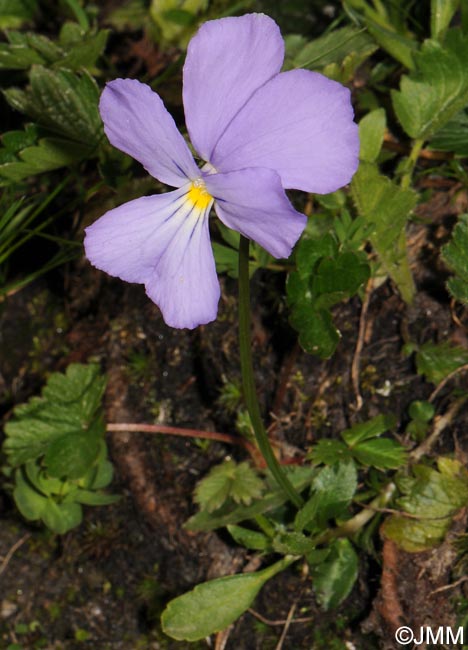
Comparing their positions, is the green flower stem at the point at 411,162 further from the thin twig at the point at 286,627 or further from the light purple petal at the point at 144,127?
the thin twig at the point at 286,627

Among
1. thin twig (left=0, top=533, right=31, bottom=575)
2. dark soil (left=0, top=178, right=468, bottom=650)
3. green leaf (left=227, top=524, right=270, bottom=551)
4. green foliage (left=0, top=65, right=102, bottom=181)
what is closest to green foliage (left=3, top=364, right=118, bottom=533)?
dark soil (left=0, top=178, right=468, bottom=650)

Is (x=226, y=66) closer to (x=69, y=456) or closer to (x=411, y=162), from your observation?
(x=411, y=162)

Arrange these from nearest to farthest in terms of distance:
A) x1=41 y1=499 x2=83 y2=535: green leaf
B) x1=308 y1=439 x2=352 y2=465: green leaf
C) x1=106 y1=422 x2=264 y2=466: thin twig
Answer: x1=308 y1=439 x2=352 y2=465: green leaf, x1=106 y1=422 x2=264 y2=466: thin twig, x1=41 y1=499 x2=83 y2=535: green leaf

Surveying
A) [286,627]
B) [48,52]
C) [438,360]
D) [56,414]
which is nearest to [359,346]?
[438,360]

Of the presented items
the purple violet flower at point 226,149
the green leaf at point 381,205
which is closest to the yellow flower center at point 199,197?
the purple violet flower at point 226,149

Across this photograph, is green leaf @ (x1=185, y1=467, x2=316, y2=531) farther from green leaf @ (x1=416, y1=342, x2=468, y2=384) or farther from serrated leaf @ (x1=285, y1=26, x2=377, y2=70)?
serrated leaf @ (x1=285, y1=26, x2=377, y2=70)

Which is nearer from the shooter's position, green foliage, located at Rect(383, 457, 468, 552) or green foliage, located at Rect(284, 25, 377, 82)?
green foliage, located at Rect(383, 457, 468, 552)

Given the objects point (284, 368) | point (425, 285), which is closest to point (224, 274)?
point (284, 368)
